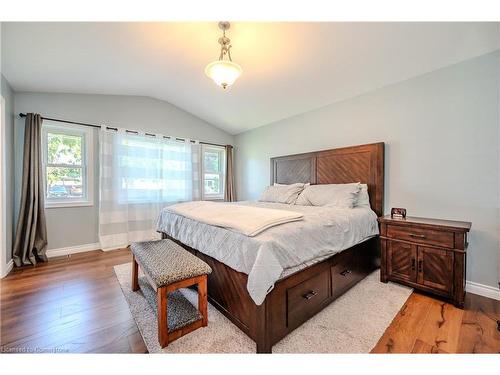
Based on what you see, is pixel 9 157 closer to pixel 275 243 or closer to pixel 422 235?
pixel 275 243

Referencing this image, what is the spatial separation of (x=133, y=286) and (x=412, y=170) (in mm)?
3329

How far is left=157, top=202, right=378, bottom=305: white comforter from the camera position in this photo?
1286 millimetres

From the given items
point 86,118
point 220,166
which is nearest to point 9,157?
point 86,118

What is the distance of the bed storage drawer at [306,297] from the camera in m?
1.48

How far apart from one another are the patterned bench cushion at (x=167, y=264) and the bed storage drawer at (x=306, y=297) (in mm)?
632

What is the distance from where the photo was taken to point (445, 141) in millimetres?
2229

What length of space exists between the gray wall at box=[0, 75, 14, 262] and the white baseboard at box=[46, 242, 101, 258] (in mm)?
451

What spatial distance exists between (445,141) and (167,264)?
297 cm

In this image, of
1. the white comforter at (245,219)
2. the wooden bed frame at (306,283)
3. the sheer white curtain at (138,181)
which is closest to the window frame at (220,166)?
the sheer white curtain at (138,181)

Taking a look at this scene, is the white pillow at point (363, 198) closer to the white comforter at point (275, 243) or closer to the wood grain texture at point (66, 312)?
the white comforter at point (275, 243)

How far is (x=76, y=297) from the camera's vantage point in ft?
6.59

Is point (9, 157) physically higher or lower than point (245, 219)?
higher
